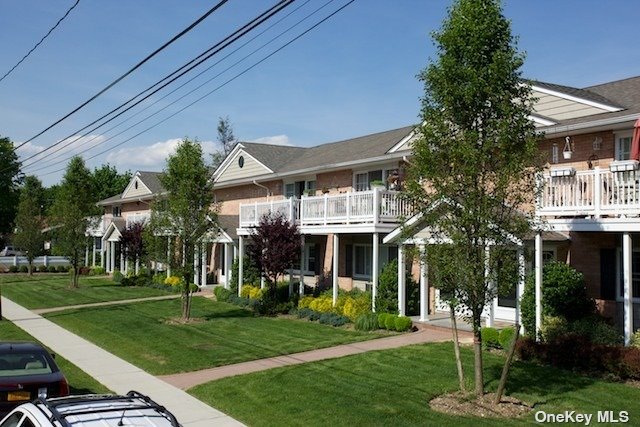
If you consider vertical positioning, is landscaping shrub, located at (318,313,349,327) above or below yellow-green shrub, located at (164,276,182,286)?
below

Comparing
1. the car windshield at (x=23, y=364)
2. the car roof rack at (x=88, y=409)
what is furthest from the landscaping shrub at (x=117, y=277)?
the car roof rack at (x=88, y=409)

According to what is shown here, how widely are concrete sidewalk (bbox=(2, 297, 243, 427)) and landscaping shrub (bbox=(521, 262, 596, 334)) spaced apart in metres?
Result: 8.34

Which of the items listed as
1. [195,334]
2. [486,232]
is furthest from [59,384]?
[195,334]

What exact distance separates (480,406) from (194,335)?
10767 mm

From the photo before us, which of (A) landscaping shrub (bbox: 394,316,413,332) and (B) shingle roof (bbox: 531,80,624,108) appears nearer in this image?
(B) shingle roof (bbox: 531,80,624,108)

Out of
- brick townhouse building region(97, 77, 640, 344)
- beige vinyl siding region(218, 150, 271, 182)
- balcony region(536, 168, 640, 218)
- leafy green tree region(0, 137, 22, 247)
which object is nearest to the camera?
balcony region(536, 168, 640, 218)

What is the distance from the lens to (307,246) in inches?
1107

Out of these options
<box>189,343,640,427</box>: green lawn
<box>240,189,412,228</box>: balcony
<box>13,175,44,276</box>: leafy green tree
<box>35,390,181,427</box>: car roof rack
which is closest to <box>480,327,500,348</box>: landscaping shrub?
<box>189,343,640,427</box>: green lawn

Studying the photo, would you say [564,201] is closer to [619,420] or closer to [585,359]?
[585,359]

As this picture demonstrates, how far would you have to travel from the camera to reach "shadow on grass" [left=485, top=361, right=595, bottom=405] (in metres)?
11.5

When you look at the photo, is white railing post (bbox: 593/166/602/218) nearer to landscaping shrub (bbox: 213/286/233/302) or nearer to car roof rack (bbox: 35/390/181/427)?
car roof rack (bbox: 35/390/181/427)

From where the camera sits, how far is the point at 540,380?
12.4 m

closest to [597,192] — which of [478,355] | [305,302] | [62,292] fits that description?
[478,355]

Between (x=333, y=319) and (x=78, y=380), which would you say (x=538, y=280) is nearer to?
(x=333, y=319)
